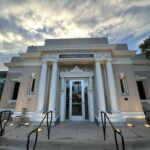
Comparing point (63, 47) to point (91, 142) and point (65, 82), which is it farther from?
point (91, 142)

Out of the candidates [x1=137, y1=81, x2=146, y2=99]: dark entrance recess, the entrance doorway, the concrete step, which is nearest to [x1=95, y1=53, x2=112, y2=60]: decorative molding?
the entrance doorway

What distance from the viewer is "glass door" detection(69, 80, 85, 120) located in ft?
19.9

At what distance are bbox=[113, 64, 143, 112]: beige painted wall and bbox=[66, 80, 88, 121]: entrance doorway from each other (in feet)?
6.96

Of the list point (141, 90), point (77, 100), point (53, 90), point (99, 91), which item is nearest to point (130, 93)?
point (99, 91)

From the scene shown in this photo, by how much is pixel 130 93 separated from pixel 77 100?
11.2 ft

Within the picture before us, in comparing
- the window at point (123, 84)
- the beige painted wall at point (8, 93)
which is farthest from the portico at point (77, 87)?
the beige painted wall at point (8, 93)

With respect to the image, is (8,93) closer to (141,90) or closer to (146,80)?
(141,90)

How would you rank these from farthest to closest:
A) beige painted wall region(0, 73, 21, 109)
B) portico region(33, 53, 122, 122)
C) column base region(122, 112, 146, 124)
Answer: beige painted wall region(0, 73, 21, 109) < portico region(33, 53, 122, 122) < column base region(122, 112, 146, 124)

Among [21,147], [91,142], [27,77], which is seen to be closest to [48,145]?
[21,147]

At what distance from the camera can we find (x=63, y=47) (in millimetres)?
6211

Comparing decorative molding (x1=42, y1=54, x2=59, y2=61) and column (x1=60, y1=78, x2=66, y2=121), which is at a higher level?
decorative molding (x1=42, y1=54, x2=59, y2=61)

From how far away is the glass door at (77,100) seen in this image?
19.9 ft

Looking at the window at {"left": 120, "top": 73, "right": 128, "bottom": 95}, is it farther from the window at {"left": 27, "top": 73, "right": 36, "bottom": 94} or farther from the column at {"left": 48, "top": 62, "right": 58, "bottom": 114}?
the window at {"left": 27, "top": 73, "right": 36, "bottom": 94}

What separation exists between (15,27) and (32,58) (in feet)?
7.13
